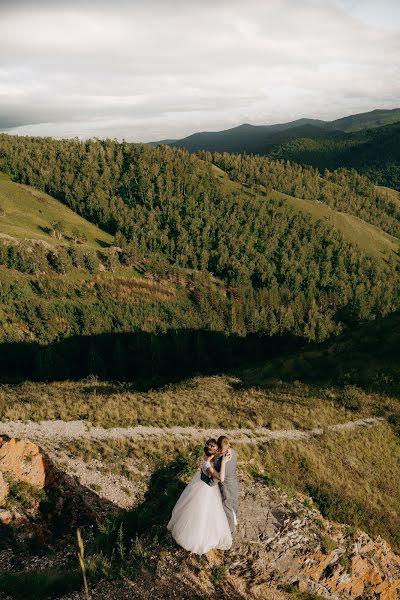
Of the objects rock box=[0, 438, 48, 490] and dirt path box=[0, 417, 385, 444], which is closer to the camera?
rock box=[0, 438, 48, 490]

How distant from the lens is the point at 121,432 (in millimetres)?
26141

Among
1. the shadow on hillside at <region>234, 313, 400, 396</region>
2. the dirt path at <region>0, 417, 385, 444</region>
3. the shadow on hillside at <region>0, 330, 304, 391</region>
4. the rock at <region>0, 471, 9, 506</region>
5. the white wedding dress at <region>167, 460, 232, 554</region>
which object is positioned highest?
the white wedding dress at <region>167, 460, 232, 554</region>

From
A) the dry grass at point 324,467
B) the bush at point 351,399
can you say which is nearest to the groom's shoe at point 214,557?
the dry grass at point 324,467

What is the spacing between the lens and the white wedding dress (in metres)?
13.2

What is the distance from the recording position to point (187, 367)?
129750mm

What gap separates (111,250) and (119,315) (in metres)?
48.2

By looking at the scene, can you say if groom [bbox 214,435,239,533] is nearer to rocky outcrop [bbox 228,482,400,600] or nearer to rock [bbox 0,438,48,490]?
rocky outcrop [bbox 228,482,400,600]

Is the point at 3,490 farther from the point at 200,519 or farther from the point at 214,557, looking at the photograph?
the point at 214,557

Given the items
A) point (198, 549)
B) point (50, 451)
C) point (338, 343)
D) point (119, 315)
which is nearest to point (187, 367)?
point (119, 315)

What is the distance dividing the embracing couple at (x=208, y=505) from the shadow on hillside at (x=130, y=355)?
104 metres

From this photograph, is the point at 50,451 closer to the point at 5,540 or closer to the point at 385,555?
the point at 5,540

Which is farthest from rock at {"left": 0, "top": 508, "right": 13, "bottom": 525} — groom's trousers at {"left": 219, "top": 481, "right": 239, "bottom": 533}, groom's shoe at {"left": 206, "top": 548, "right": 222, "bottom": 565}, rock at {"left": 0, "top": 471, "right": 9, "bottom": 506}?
groom's trousers at {"left": 219, "top": 481, "right": 239, "bottom": 533}

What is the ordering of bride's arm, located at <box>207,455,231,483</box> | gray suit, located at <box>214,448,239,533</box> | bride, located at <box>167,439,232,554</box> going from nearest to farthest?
bride's arm, located at <box>207,455,231,483</box> → bride, located at <box>167,439,232,554</box> → gray suit, located at <box>214,448,239,533</box>

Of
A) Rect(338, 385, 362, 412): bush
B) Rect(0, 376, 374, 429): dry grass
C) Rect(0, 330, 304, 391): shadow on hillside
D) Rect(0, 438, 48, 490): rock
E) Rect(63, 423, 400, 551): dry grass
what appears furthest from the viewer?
Rect(0, 330, 304, 391): shadow on hillside
